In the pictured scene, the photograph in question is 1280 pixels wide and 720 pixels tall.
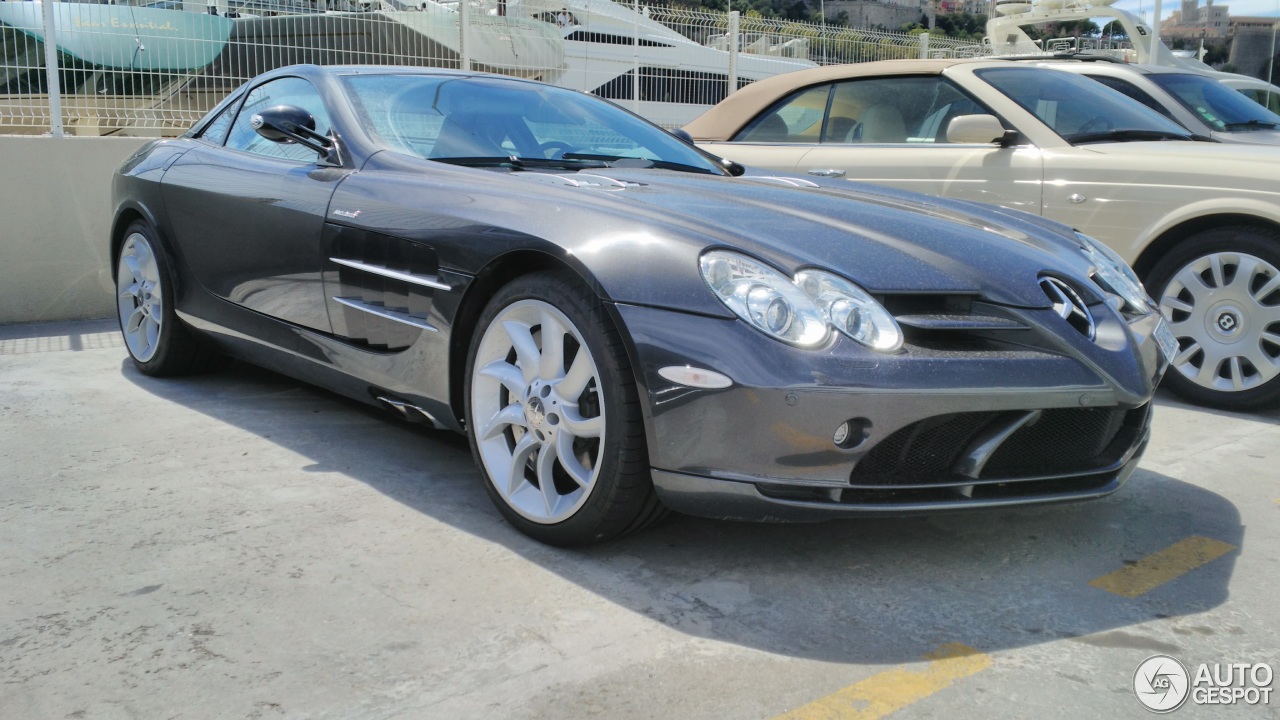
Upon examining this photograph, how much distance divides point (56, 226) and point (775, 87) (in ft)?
13.7

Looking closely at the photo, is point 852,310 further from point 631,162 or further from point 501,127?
point 501,127

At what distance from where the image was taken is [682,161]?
4.11 m

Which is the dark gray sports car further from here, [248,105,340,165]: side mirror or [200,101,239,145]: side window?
[200,101,239,145]: side window

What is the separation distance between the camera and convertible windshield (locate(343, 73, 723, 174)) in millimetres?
3646

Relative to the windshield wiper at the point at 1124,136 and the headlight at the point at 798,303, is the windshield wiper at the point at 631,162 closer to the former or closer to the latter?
the headlight at the point at 798,303

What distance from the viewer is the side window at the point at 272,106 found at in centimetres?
389

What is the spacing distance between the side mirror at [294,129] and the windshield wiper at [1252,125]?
5.22 metres

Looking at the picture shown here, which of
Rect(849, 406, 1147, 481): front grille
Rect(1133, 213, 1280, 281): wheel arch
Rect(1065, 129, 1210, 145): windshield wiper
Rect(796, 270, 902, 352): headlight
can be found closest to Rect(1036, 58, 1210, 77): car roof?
Rect(1065, 129, 1210, 145): windshield wiper

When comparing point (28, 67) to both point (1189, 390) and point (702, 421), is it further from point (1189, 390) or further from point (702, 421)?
point (1189, 390)

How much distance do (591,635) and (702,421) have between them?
52 cm

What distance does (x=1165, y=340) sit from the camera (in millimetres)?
3166

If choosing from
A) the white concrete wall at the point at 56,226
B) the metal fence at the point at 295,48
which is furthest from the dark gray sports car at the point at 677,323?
the white concrete wall at the point at 56,226

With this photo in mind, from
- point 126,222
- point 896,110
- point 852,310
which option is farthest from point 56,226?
point 852,310

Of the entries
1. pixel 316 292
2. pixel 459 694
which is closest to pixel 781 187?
pixel 316 292
